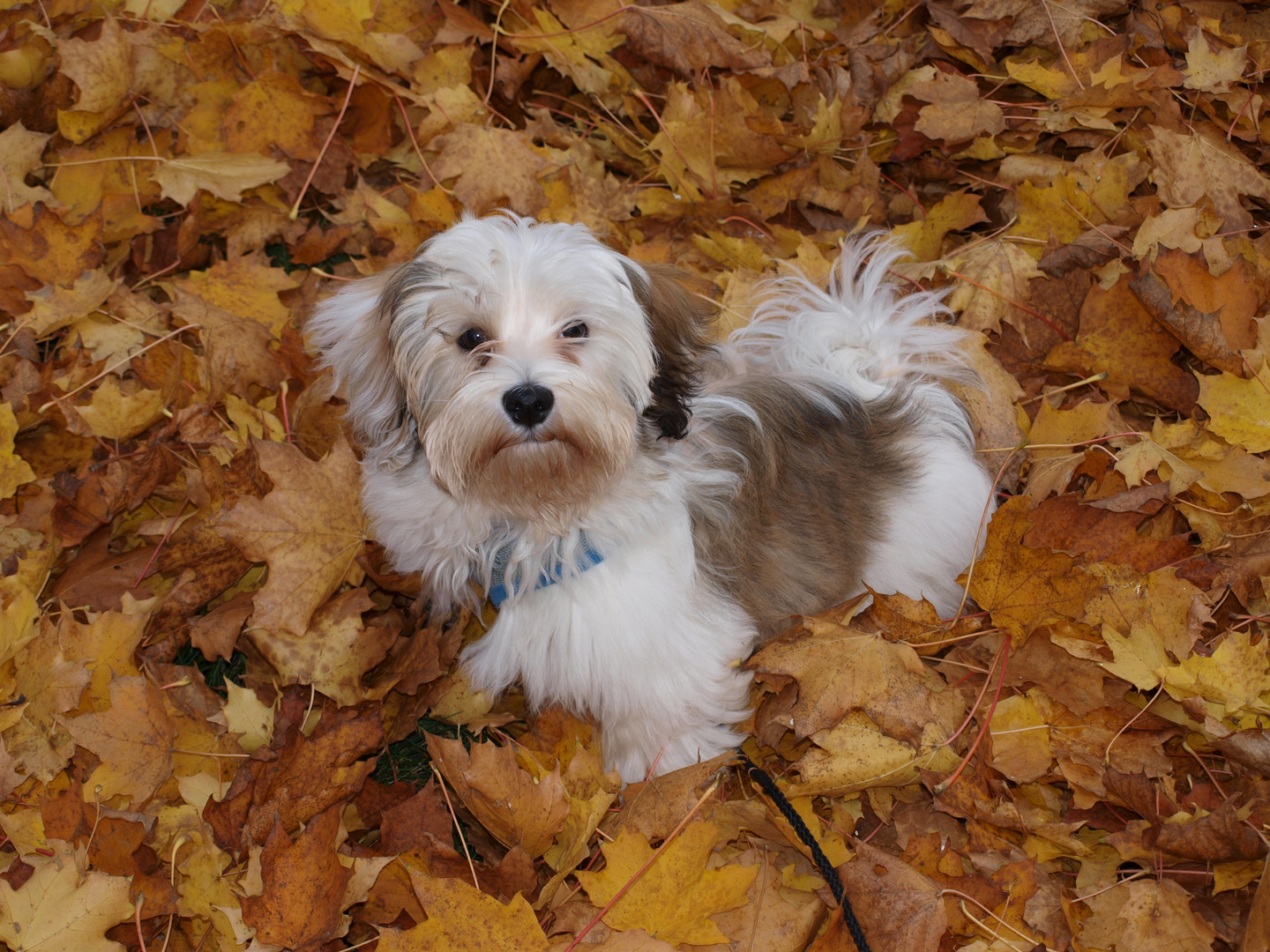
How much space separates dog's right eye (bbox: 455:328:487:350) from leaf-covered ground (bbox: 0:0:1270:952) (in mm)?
847

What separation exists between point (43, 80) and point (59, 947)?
12.5ft

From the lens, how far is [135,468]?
3703 millimetres

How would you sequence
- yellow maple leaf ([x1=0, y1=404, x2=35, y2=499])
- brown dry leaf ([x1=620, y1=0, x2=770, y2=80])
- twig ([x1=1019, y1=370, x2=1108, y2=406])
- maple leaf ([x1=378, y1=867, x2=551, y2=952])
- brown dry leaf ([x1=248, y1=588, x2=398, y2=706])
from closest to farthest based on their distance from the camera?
maple leaf ([x1=378, y1=867, x2=551, y2=952]) → brown dry leaf ([x1=248, y1=588, x2=398, y2=706]) → yellow maple leaf ([x1=0, y1=404, x2=35, y2=499]) → twig ([x1=1019, y1=370, x2=1108, y2=406]) → brown dry leaf ([x1=620, y1=0, x2=770, y2=80])

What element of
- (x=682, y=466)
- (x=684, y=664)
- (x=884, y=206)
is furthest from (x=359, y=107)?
(x=684, y=664)

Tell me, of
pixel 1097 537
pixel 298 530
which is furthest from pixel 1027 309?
pixel 298 530

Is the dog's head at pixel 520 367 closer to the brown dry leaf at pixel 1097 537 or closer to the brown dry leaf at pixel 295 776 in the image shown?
the brown dry leaf at pixel 295 776

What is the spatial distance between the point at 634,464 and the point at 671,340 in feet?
1.37

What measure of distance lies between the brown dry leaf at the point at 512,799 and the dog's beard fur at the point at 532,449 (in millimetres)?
711

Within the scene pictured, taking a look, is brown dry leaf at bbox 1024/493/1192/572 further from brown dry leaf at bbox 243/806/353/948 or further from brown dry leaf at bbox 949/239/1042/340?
brown dry leaf at bbox 243/806/353/948

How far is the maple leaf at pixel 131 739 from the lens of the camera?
2850mm

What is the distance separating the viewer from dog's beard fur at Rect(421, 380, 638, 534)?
2.58m

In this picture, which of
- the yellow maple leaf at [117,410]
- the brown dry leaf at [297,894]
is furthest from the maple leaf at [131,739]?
the yellow maple leaf at [117,410]

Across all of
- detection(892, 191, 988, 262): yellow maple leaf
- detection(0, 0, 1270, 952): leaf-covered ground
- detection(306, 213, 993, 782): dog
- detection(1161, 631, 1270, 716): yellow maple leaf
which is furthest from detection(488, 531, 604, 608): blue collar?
detection(892, 191, 988, 262): yellow maple leaf

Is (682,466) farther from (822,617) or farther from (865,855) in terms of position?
(865,855)
